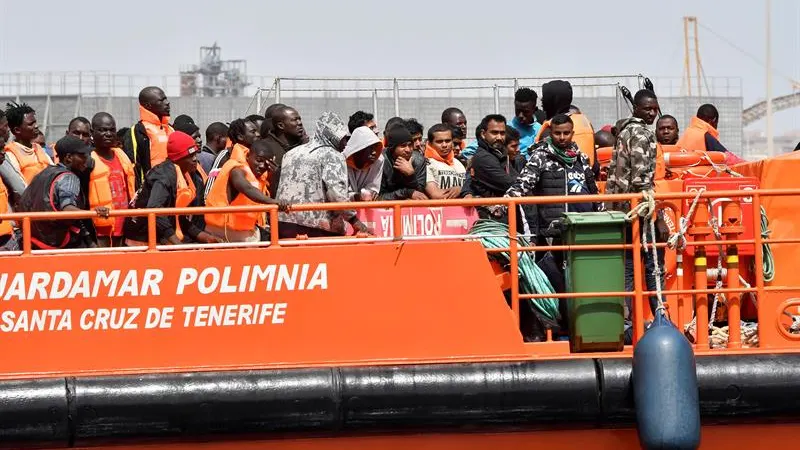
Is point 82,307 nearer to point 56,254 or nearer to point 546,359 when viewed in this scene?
point 56,254

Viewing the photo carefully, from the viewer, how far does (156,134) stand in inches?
364

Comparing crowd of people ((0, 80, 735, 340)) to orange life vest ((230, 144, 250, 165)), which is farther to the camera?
orange life vest ((230, 144, 250, 165))

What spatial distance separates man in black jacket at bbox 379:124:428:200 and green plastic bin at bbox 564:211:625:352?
1.93 metres

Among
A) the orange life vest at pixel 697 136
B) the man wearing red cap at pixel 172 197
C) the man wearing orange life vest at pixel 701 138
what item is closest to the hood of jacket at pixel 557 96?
the man wearing orange life vest at pixel 701 138

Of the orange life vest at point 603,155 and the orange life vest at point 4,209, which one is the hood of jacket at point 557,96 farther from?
the orange life vest at point 4,209

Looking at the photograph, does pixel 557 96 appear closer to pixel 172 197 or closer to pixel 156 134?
pixel 172 197

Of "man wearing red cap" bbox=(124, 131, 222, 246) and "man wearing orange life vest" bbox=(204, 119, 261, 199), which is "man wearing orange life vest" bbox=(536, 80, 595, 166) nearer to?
"man wearing orange life vest" bbox=(204, 119, 261, 199)

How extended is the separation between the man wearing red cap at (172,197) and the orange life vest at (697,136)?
14.1 ft

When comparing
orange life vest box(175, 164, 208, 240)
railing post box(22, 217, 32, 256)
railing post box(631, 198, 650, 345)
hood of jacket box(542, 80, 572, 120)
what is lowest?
railing post box(631, 198, 650, 345)

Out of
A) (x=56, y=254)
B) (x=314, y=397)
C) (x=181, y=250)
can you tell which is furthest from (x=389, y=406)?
(x=56, y=254)

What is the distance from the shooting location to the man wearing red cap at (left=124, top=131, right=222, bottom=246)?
763 centimetres

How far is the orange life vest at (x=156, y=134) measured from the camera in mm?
9180

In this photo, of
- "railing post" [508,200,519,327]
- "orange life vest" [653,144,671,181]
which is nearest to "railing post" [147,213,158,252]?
"railing post" [508,200,519,327]

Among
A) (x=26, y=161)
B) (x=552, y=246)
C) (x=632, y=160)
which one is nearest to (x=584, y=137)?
(x=632, y=160)
